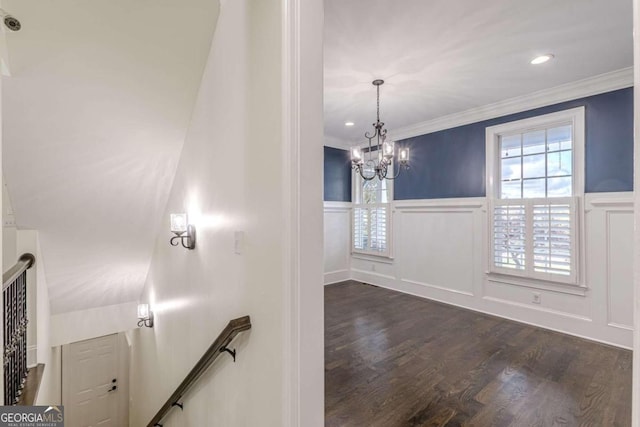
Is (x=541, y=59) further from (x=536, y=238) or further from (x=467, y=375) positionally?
(x=467, y=375)

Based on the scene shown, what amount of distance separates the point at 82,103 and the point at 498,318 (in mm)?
5001

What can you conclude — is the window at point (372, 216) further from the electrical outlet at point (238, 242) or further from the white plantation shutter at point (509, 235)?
the electrical outlet at point (238, 242)

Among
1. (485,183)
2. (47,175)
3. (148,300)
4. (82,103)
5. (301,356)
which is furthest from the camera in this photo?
(485,183)

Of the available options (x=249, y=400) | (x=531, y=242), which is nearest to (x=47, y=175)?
(x=249, y=400)

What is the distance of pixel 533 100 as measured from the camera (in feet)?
12.3

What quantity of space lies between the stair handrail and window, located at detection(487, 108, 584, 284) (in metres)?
5.01

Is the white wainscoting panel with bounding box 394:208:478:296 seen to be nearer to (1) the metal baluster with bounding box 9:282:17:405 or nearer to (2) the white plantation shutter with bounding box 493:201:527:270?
(2) the white plantation shutter with bounding box 493:201:527:270

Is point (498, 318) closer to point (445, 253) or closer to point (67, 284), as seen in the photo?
point (445, 253)

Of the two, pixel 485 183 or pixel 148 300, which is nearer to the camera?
pixel 148 300

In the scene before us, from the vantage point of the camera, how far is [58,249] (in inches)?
124

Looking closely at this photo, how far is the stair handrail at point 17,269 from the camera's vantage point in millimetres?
2053

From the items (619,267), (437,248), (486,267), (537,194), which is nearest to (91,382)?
(437,248)

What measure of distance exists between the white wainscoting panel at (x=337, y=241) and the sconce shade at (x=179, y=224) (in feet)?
11.6

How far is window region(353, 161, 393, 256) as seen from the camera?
18.4 ft
